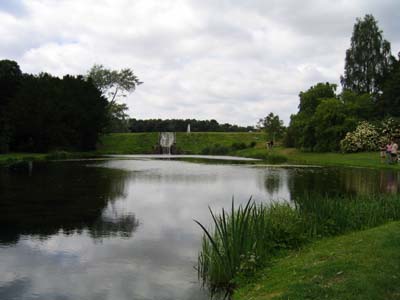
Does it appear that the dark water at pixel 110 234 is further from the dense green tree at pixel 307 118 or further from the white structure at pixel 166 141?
the white structure at pixel 166 141

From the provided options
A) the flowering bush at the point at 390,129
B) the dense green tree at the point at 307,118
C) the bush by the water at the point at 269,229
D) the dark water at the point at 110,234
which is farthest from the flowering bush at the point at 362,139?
the bush by the water at the point at 269,229

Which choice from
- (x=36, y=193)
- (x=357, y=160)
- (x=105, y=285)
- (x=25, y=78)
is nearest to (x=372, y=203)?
(x=105, y=285)

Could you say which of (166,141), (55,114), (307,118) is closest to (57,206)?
(55,114)

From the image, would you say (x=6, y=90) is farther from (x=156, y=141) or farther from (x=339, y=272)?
(x=339, y=272)

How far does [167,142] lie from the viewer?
299 ft

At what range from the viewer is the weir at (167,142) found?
87.2 meters

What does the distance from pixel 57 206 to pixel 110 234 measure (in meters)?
5.45

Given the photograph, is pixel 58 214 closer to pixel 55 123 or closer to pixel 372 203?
pixel 372 203

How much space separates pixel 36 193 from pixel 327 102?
44168mm

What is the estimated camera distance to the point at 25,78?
6144 centimetres

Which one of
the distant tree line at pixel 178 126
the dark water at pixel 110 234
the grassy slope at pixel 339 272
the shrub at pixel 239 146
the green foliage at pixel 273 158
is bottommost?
the dark water at pixel 110 234

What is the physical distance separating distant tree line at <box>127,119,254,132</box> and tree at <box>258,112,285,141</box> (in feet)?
188

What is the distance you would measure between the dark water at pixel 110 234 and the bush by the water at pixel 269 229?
0.56 meters

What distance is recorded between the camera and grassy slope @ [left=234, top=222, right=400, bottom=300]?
21.8 ft
